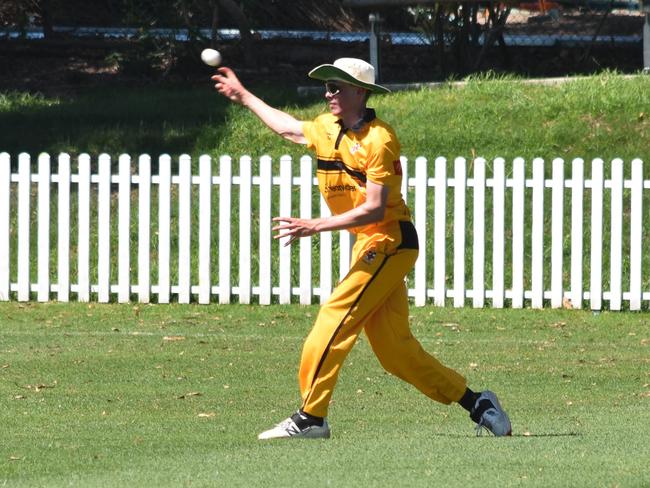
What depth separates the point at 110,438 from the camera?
7059 millimetres

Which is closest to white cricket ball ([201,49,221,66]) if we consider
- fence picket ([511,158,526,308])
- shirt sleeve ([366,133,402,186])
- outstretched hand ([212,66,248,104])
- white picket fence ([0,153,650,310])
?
outstretched hand ([212,66,248,104])

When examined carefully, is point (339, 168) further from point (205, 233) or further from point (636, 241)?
point (636, 241)

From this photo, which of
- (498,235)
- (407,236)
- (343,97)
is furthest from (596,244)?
(343,97)

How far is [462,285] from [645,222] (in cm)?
222

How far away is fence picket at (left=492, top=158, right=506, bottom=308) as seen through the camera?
516 inches

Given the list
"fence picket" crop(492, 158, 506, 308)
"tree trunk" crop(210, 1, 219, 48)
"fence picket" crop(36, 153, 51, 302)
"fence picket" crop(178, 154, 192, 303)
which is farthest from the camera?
"tree trunk" crop(210, 1, 219, 48)

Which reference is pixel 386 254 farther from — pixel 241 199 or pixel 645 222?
pixel 645 222

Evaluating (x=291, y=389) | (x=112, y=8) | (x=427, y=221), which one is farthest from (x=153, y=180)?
(x=112, y=8)

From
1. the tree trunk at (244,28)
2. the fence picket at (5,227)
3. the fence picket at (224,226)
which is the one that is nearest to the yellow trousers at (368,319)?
the fence picket at (224,226)

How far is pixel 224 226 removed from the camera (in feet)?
44.3

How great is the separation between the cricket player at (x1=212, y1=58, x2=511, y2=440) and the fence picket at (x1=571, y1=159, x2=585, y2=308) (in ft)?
20.6

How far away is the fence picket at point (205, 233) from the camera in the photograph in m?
13.5

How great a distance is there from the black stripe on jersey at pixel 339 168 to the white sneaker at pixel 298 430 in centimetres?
119

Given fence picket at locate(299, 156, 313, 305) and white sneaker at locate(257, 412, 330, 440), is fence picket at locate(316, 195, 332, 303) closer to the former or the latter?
fence picket at locate(299, 156, 313, 305)
